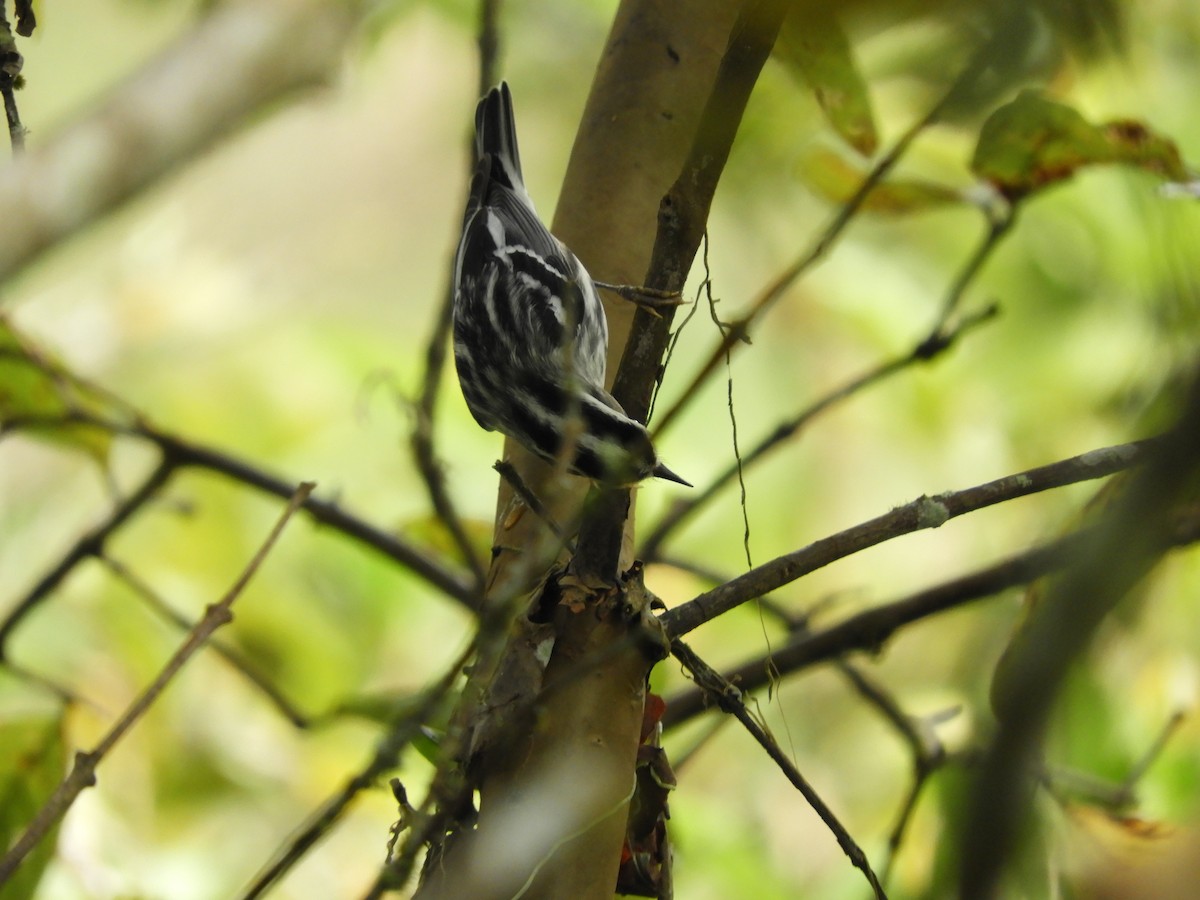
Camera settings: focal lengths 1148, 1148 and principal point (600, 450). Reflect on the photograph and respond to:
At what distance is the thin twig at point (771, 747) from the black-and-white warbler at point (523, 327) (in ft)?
0.77

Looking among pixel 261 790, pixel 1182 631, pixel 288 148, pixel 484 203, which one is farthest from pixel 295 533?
pixel 288 148

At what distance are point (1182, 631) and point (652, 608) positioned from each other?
70.1 inches

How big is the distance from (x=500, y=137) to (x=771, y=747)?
2.41 metres

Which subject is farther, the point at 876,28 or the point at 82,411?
the point at 82,411

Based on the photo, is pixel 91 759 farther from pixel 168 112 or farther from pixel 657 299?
pixel 168 112

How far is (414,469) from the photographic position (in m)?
2.84

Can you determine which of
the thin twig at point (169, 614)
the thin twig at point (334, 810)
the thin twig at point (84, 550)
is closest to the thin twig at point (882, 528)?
the thin twig at point (334, 810)

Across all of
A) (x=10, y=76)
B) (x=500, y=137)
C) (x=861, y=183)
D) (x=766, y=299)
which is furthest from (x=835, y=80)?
(x=500, y=137)

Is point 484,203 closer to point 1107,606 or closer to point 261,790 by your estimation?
point 261,790

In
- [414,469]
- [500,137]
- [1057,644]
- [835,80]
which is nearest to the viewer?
[1057,644]

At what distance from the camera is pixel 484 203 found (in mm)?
3229

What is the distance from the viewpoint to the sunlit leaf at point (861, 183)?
209 centimetres

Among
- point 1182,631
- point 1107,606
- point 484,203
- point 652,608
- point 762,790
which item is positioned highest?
point 484,203

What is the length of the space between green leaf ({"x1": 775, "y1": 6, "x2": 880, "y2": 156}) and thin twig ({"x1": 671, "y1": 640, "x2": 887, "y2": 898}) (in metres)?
0.71
